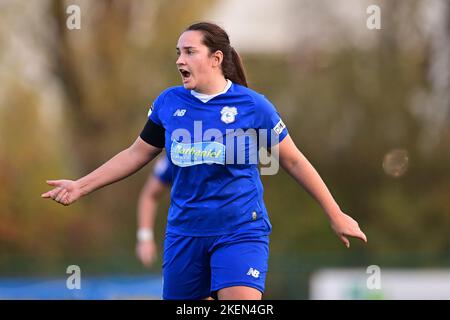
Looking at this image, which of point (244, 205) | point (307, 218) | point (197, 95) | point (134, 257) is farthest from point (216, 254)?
point (307, 218)

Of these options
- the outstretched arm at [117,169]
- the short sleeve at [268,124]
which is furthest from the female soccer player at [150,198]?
the short sleeve at [268,124]

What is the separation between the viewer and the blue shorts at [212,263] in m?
4.75

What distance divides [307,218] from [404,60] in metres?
3.97

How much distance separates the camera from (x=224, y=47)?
4969 millimetres

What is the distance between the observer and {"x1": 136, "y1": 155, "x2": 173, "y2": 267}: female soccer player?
820cm

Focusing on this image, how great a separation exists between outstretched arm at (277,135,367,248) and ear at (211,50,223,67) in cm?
56

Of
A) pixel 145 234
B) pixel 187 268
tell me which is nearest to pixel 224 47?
pixel 187 268

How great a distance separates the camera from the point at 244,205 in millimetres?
4816

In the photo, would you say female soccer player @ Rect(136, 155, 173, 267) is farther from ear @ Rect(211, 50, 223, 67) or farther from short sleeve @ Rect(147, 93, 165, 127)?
ear @ Rect(211, 50, 223, 67)

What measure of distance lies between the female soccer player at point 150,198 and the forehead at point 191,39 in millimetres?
3182

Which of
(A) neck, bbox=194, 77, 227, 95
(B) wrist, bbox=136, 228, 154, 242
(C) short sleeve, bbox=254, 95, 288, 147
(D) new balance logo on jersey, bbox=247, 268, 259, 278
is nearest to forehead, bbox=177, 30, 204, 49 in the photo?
(A) neck, bbox=194, 77, 227, 95
